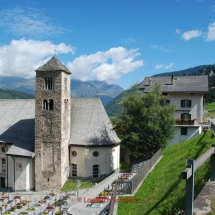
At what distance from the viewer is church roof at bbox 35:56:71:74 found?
110ft

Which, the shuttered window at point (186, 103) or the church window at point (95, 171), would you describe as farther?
the shuttered window at point (186, 103)

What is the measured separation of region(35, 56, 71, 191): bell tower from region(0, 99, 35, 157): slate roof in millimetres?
2121

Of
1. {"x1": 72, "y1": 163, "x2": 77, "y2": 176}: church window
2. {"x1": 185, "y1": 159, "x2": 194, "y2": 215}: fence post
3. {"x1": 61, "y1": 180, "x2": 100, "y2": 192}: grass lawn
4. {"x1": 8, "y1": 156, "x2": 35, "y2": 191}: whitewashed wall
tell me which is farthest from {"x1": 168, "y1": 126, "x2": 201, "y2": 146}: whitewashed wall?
{"x1": 185, "y1": 159, "x2": 194, "y2": 215}: fence post

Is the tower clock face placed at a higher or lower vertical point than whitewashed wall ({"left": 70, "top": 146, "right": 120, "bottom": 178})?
higher

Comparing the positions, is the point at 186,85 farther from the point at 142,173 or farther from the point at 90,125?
the point at 142,173

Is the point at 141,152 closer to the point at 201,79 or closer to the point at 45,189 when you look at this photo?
the point at 45,189

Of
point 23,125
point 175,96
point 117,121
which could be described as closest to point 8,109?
point 23,125

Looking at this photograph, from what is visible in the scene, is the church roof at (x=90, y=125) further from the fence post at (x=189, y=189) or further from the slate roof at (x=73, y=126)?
the fence post at (x=189, y=189)

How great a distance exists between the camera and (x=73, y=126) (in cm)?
3775

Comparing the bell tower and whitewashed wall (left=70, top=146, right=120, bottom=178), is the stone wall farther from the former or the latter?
whitewashed wall (left=70, top=146, right=120, bottom=178)

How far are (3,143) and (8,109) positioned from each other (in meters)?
6.88

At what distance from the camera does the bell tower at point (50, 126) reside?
33719mm

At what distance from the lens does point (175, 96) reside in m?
42.7

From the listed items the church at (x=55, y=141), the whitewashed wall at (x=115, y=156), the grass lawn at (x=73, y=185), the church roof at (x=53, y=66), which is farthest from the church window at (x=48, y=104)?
the whitewashed wall at (x=115, y=156)
